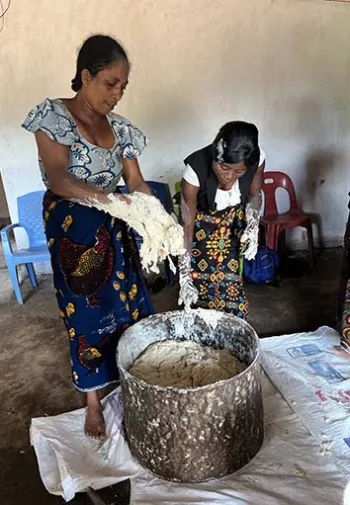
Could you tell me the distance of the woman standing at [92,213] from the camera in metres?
1.39

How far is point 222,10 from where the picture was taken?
3.05 metres

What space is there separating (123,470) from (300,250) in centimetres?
247

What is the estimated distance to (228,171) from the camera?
70.6 inches

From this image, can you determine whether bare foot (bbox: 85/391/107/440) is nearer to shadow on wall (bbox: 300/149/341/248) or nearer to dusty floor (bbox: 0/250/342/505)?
dusty floor (bbox: 0/250/342/505)

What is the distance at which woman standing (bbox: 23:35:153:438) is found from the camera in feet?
4.57

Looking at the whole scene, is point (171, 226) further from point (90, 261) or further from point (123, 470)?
point (123, 470)

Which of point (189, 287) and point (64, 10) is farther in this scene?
point (64, 10)

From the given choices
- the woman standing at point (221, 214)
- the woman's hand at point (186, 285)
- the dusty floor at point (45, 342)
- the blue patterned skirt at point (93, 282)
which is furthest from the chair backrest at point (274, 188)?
the blue patterned skirt at point (93, 282)

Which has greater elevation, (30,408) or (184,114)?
(184,114)

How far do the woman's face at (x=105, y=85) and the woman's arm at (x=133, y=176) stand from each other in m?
0.25

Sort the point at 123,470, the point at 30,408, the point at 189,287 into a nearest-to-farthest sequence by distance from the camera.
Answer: the point at 123,470 → the point at 189,287 → the point at 30,408

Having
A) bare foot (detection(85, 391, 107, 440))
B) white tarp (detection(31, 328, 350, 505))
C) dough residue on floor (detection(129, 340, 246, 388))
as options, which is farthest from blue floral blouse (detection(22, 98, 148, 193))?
white tarp (detection(31, 328, 350, 505))

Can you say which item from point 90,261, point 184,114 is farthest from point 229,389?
point 184,114

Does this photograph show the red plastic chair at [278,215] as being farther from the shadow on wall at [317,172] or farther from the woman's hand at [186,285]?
the woman's hand at [186,285]
